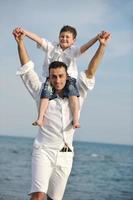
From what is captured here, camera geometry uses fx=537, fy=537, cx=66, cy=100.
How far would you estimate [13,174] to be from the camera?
26906 mm

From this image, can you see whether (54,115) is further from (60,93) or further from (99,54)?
(99,54)

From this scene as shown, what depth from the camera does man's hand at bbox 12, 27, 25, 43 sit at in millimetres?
4949

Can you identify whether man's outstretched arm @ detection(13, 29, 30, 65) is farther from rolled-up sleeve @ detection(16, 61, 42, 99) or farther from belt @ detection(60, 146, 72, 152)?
belt @ detection(60, 146, 72, 152)

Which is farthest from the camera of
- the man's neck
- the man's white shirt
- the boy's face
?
the boy's face

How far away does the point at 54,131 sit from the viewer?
4918 millimetres

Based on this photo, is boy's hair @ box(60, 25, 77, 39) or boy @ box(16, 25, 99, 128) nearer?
boy @ box(16, 25, 99, 128)

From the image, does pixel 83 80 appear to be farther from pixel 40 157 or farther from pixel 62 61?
pixel 40 157

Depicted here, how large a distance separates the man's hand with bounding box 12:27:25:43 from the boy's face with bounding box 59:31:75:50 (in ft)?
1.39

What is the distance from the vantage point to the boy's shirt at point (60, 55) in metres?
5.15

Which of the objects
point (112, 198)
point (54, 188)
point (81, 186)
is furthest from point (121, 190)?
point (54, 188)

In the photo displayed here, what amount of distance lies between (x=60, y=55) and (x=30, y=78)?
0.40 m

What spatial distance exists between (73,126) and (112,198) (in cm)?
1584

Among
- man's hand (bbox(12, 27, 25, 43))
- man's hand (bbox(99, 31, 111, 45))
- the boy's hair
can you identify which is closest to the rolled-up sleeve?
man's hand (bbox(12, 27, 25, 43))

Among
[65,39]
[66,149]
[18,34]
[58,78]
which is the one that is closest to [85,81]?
[58,78]
